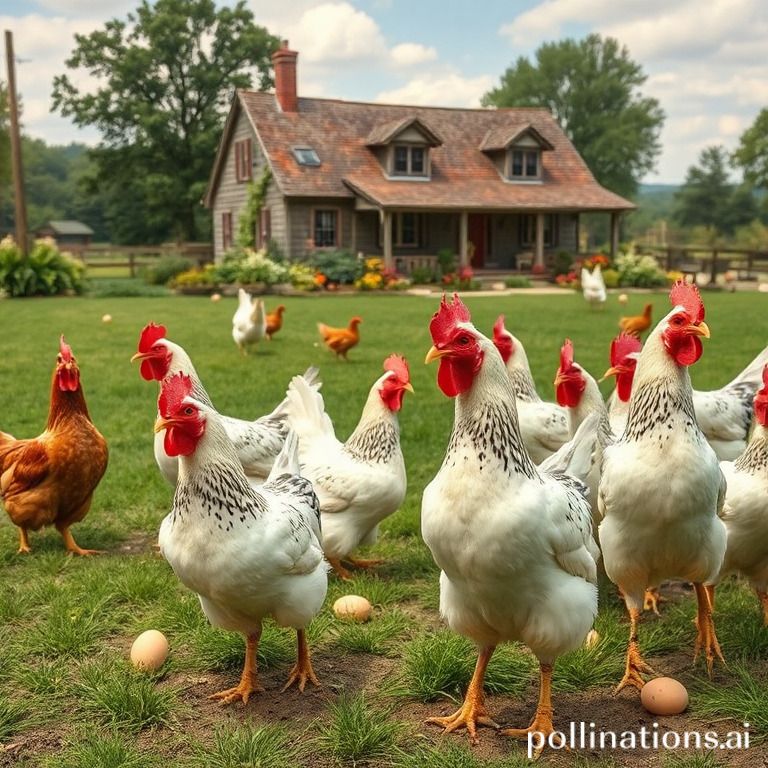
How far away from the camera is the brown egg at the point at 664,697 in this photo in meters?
3.49

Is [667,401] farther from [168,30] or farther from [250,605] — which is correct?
[168,30]

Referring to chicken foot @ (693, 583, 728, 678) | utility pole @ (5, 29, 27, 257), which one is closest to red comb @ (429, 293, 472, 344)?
chicken foot @ (693, 583, 728, 678)

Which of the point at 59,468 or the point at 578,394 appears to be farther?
the point at 59,468

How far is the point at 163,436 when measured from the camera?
4.98m

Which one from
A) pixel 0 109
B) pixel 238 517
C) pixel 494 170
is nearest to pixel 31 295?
pixel 494 170

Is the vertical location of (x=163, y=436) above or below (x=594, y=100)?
below

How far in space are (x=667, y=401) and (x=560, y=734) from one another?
5.22ft

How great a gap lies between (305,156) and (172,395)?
2932cm

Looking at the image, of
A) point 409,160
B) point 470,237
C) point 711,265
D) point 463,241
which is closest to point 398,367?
point 463,241

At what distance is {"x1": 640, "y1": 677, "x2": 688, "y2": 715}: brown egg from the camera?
3.49 m

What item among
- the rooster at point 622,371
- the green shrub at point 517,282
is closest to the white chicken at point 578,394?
the rooster at point 622,371

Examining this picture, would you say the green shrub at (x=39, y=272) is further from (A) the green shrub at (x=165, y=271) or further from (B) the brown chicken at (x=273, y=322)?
(B) the brown chicken at (x=273, y=322)

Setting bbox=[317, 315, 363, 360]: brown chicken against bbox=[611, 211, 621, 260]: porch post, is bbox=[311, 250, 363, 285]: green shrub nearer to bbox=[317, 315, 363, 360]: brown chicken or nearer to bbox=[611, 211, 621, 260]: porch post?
bbox=[611, 211, 621, 260]: porch post

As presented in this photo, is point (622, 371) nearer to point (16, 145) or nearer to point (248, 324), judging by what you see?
point (248, 324)
